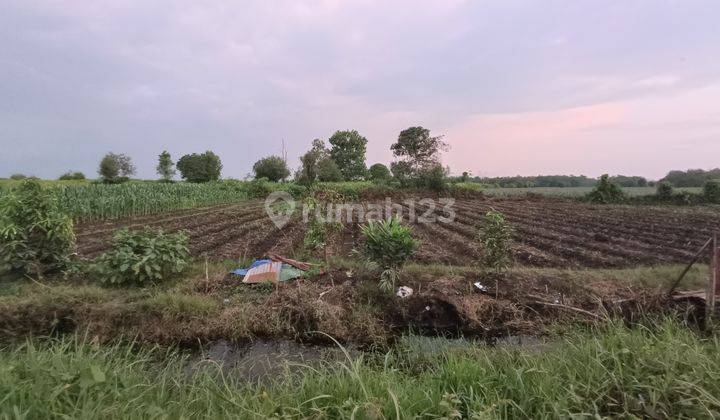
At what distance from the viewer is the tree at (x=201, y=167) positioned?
43125 mm

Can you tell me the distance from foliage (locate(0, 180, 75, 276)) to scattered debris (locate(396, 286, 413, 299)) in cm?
506

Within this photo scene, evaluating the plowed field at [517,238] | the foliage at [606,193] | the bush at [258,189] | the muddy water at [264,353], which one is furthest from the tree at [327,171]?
the muddy water at [264,353]

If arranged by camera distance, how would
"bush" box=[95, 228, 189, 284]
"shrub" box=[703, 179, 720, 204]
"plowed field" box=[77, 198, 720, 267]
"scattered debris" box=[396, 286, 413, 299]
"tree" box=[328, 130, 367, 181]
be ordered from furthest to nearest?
1. "tree" box=[328, 130, 367, 181]
2. "shrub" box=[703, 179, 720, 204]
3. "plowed field" box=[77, 198, 720, 267]
4. "bush" box=[95, 228, 189, 284]
5. "scattered debris" box=[396, 286, 413, 299]

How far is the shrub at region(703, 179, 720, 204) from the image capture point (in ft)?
70.5

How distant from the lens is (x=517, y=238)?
977 centimetres

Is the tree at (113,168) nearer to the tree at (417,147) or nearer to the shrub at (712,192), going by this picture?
the tree at (417,147)

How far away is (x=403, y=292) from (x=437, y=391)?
2664mm

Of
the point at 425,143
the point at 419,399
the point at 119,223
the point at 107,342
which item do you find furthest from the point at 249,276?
the point at 425,143

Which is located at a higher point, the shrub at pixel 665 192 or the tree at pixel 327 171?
the tree at pixel 327 171

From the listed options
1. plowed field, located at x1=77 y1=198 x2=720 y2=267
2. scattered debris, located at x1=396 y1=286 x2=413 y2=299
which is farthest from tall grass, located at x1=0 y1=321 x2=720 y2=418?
plowed field, located at x1=77 y1=198 x2=720 y2=267

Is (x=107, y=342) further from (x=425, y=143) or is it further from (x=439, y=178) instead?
(x=425, y=143)

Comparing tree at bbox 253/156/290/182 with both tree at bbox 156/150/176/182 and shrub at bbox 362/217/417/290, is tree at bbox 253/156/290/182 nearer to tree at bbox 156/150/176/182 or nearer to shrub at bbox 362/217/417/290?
tree at bbox 156/150/176/182

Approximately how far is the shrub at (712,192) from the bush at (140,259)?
90.7 ft

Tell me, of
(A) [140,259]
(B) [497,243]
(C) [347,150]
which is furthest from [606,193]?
(C) [347,150]
